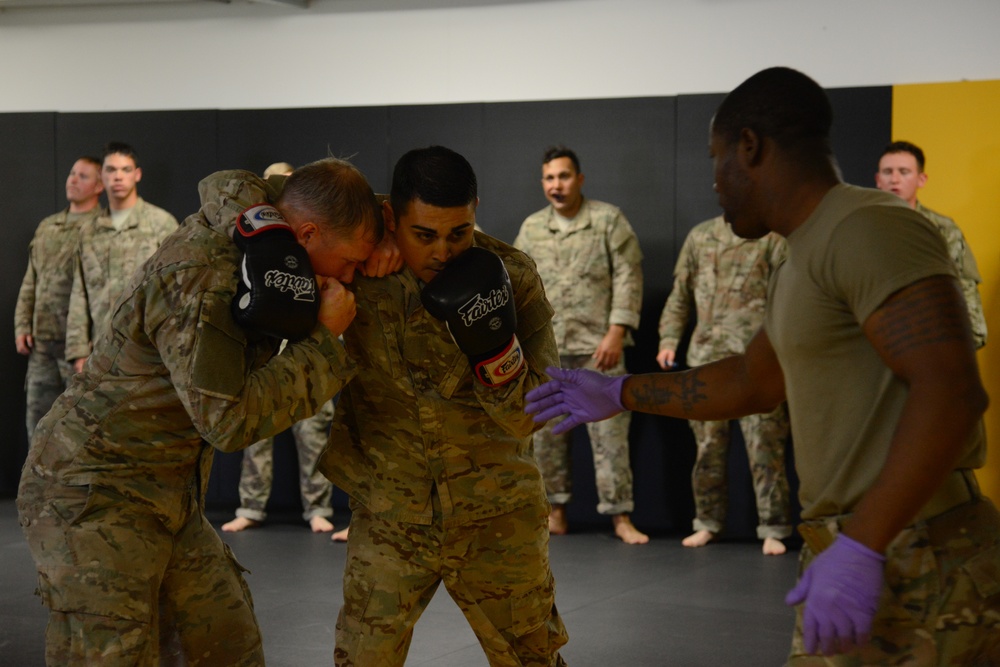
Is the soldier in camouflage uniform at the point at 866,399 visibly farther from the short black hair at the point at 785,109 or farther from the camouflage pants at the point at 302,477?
the camouflage pants at the point at 302,477

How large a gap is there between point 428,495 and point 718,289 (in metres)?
3.79

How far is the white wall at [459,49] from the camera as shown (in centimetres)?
638

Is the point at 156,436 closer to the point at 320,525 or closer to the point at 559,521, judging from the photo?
the point at 320,525

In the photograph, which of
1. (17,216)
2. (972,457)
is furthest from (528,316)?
(17,216)

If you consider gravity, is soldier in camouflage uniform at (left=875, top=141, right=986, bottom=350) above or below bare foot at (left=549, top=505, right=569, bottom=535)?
above

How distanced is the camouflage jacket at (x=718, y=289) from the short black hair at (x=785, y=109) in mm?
4065

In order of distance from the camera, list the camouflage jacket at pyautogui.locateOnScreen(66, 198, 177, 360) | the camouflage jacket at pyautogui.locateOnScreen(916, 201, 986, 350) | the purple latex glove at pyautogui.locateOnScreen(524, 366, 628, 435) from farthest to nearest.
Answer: the camouflage jacket at pyautogui.locateOnScreen(66, 198, 177, 360), the camouflage jacket at pyautogui.locateOnScreen(916, 201, 986, 350), the purple latex glove at pyautogui.locateOnScreen(524, 366, 628, 435)

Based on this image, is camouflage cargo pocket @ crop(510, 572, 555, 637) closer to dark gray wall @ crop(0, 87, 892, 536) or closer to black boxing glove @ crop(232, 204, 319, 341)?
black boxing glove @ crop(232, 204, 319, 341)

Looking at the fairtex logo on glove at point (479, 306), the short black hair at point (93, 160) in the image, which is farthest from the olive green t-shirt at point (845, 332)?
the short black hair at point (93, 160)

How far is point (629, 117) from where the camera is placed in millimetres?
6742

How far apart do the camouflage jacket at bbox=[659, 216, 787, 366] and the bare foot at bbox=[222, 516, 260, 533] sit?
2625 millimetres

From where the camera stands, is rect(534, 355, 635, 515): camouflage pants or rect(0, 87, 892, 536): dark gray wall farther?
rect(0, 87, 892, 536): dark gray wall

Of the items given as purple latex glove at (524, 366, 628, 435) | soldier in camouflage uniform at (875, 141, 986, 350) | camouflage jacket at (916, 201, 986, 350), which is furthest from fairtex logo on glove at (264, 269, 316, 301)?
camouflage jacket at (916, 201, 986, 350)

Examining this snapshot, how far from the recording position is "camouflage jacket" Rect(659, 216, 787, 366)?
6098mm
